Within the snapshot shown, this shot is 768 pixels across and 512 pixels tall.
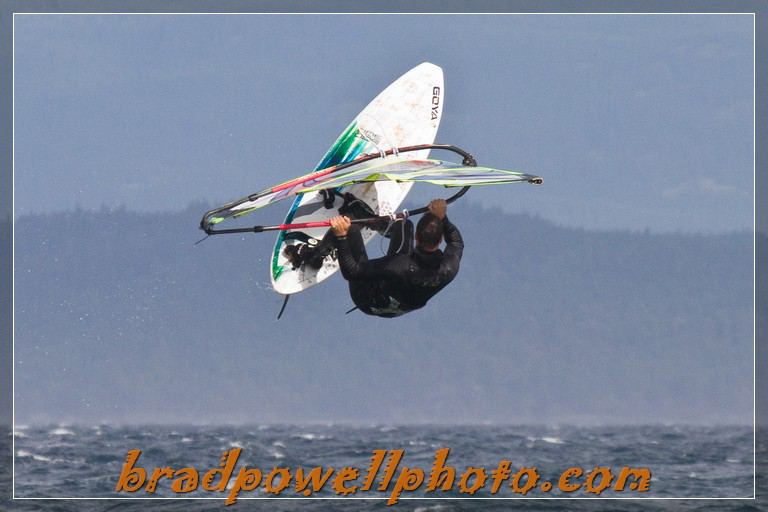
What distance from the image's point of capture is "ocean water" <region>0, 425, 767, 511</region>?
2494cm

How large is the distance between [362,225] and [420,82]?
2.15 metres

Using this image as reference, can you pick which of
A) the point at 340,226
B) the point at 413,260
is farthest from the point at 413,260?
the point at 340,226

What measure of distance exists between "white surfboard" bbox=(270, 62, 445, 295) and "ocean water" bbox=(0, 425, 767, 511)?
4.57m

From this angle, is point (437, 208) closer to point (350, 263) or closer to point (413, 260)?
point (413, 260)

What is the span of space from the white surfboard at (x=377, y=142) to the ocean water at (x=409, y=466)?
4.57 metres

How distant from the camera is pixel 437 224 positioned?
11.0 m

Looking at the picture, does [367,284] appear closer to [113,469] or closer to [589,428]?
[113,469]

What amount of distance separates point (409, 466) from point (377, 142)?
3820 centimetres

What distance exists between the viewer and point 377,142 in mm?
13625

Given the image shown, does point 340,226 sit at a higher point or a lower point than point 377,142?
lower

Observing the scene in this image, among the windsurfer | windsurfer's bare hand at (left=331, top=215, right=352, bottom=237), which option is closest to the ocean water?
the windsurfer

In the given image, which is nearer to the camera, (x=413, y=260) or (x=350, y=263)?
(x=350, y=263)

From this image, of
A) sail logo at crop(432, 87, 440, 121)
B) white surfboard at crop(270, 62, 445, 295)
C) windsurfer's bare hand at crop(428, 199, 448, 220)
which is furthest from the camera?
sail logo at crop(432, 87, 440, 121)

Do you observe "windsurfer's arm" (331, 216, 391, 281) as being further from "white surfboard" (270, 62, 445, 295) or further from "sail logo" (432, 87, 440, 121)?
"sail logo" (432, 87, 440, 121)
